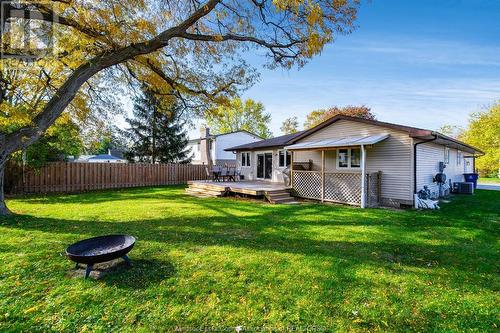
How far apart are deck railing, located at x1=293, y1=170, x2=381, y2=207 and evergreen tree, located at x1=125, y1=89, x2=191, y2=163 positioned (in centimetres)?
1483

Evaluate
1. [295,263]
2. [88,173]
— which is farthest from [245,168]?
[295,263]

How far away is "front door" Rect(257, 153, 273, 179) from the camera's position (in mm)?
17011

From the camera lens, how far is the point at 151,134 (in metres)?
23.4

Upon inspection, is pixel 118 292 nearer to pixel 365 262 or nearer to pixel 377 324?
pixel 377 324

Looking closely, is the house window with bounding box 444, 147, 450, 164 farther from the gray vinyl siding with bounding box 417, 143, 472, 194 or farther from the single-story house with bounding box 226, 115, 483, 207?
the gray vinyl siding with bounding box 417, 143, 472, 194

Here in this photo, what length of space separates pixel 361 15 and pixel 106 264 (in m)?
9.12

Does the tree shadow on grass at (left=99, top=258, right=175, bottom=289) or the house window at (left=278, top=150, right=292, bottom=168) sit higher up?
the house window at (left=278, top=150, right=292, bottom=168)

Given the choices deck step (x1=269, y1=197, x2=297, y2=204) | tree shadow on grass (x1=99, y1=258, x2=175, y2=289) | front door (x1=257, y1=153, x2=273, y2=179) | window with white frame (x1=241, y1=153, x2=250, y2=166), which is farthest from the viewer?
window with white frame (x1=241, y1=153, x2=250, y2=166)

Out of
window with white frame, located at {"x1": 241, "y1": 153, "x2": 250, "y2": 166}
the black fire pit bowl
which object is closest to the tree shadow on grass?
the black fire pit bowl

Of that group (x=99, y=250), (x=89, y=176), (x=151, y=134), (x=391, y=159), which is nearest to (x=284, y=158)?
(x=391, y=159)

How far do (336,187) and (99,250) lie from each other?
9443mm

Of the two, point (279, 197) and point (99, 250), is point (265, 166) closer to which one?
point (279, 197)

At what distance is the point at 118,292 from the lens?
10.8ft

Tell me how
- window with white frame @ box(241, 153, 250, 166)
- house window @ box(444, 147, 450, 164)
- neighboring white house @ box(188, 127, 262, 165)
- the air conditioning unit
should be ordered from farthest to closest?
neighboring white house @ box(188, 127, 262, 165)
window with white frame @ box(241, 153, 250, 166)
the air conditioning unit
house window @ box(444, 147, 450, 164)
